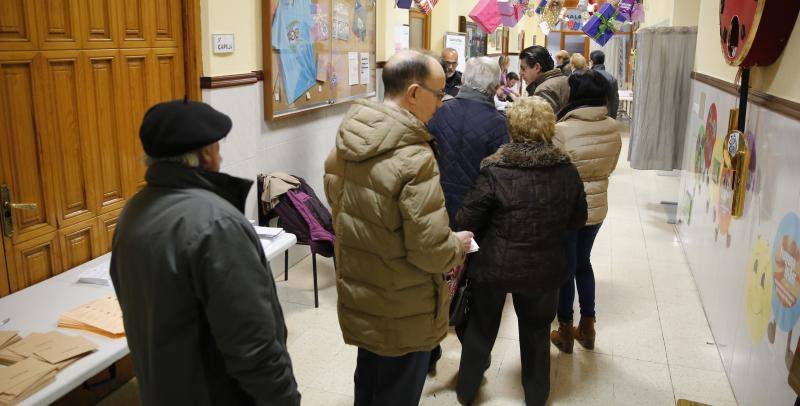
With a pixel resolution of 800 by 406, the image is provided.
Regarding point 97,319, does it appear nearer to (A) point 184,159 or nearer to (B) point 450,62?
(A) point 184,159

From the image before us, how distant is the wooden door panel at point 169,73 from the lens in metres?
3.09

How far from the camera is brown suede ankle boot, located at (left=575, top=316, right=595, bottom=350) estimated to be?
3.37 meters

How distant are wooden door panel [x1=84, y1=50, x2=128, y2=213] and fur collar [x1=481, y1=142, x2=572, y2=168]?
163 cm

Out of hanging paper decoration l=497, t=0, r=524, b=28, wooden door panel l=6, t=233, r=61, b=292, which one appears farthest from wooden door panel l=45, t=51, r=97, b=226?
hanging paper decoration l=497, t=0, r=524, b=28

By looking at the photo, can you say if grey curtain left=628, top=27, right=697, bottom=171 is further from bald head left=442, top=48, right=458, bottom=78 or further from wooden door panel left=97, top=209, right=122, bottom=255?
wooden door panel left=97, top=209, right=122, bottom=255

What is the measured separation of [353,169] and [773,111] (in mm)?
1753

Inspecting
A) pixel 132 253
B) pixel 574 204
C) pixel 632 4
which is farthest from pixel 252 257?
pixel 632 4

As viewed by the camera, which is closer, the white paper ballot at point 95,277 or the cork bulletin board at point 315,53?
the white paper ballot at point 95,277

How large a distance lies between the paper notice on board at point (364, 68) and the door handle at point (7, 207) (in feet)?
11.5

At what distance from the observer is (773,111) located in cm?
254

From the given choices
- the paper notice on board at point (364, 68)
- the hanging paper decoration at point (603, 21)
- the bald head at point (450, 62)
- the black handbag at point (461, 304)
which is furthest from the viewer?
the hanging paper decoration at point (603, 21)

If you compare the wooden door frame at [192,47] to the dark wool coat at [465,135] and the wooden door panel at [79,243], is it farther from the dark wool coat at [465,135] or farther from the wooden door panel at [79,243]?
the dark wool coat at [465,135]

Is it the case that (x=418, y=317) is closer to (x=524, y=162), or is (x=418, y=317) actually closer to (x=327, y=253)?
(x=524, y=162)

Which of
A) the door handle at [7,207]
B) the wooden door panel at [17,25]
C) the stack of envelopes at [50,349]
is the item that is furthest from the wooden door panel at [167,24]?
the stack of envelopes at [50,349]
